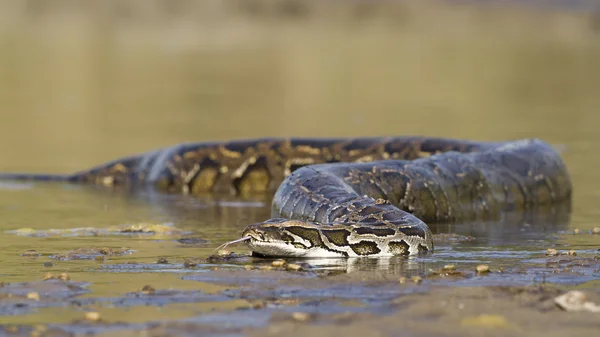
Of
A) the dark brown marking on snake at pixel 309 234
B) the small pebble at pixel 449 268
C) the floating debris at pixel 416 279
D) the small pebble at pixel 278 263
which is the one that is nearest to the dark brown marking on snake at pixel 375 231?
the dark brown marking on snake at pixel 309 234

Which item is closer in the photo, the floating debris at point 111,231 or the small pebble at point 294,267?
the small pebble at point 294,267

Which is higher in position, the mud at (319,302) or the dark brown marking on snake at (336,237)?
the dark brown marking on snake at (336,237)

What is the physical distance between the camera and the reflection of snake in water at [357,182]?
27.8 ft

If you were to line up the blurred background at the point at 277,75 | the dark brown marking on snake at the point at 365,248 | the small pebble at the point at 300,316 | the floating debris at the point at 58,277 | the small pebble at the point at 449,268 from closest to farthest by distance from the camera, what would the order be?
1. the small pebble at the point at 300,316
2. the floating debris at the point at 58,277
3. the small pebble at the point at 449,268
4. the dark brown marking on snake at the point at 365,248
5. the blurred background at the point at 277,75

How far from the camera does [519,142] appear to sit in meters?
14.3

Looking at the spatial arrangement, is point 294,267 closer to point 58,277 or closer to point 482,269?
point 482,269

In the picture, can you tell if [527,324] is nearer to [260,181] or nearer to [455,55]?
[260,181]

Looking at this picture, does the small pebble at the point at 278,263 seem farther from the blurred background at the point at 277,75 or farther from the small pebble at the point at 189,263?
the blurred background at the point at 277,75

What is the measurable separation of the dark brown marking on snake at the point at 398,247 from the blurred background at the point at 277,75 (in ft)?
29.3

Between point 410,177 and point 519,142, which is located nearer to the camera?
point 410,177

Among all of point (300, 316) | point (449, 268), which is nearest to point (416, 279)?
point (449, 268)

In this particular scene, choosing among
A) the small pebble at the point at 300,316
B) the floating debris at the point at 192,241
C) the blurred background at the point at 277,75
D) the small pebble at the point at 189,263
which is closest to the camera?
the small pebble at the point at 300,316

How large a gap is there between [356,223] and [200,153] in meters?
7.09

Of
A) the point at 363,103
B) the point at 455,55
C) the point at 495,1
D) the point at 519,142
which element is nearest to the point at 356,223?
the point at 519,142
